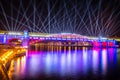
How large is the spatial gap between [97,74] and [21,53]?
1357 centimetres

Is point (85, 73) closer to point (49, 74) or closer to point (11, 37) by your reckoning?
point (49, 74)

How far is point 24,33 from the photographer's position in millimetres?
39469

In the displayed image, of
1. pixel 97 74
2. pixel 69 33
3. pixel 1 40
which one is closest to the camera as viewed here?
pixel 97 74

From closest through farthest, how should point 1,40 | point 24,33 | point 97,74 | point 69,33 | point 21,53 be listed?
point 97,74 < point 21,53 < point 1,40 < point 24,33 < point 69,33

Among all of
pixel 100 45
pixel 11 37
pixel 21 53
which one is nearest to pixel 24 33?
Answer: pixel 11 37

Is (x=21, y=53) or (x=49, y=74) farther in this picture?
(x=21, y=53)

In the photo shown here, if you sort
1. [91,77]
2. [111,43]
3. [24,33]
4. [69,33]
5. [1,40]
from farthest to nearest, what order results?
[111,43] → [69,33] → [24,33] → [1,40] → [91,77]

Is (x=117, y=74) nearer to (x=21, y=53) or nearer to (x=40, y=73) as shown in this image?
(x=40, y=73)

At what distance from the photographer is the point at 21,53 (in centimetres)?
2759

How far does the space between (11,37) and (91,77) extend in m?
25.2

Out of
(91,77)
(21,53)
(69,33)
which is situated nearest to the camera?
(91,77)

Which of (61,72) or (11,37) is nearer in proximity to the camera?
(61,72)

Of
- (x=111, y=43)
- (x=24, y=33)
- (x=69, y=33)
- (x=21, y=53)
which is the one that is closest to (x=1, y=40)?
(x=24, y=33)

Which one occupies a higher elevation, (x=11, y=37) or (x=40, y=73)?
(x=11, y=37)
